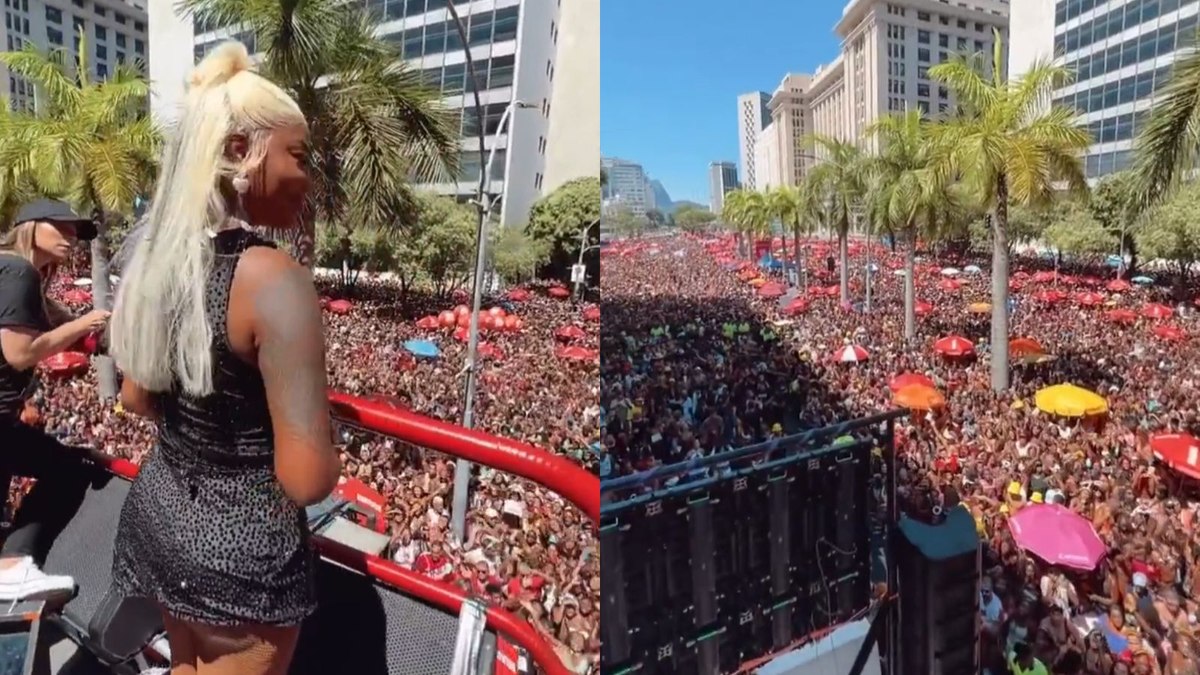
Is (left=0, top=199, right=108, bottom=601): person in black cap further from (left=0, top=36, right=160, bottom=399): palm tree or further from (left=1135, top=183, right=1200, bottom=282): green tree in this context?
(left=1135, top=183, right=1200, bottom=282): green tree

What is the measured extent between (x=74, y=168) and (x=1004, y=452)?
4.27 metres

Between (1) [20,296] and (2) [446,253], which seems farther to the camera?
(2) [446,253]

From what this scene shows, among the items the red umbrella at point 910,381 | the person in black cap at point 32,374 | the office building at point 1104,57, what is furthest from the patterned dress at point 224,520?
the red umbrella at point 910,381

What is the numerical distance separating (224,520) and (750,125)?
73.2 inches

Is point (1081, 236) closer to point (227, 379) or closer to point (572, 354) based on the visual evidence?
point (572, 354)

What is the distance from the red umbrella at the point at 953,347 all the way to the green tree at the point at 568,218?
2489 mm

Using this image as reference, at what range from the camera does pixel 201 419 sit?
1.92ft

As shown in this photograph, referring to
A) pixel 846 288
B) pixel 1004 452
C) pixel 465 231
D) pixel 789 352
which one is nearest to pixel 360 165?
pixel 789 352

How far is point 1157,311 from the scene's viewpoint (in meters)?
5.04

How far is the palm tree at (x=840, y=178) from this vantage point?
329cm

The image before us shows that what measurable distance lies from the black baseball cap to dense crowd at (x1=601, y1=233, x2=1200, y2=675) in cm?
89

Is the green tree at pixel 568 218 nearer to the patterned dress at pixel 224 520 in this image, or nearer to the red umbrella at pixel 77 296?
the patterned dress at pixel 224 520

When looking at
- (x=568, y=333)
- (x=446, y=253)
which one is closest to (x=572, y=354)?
(x=568, y=333)

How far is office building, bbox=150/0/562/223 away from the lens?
10.5 ft
